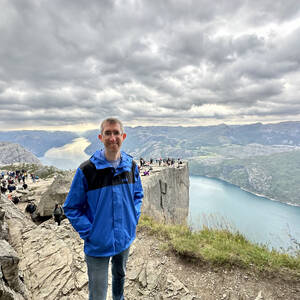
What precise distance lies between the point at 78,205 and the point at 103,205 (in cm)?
36

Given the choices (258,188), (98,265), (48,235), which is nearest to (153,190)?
(48,235)

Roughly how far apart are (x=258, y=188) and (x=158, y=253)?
218 meters

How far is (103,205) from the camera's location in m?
2.66

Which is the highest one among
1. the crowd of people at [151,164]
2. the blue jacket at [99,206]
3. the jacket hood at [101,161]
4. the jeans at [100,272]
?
the jacket hood at [101,161]

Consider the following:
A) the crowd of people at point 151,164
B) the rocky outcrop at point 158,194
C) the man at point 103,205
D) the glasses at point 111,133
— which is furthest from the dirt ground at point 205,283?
the crowd of people at point 151,164

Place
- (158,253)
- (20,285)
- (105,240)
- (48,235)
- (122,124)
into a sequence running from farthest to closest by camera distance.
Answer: (48,235) → (158,253) → (20,285) → (122,124) → (105,240)

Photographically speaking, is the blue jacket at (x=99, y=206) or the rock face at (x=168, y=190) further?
the rock face at (x=168, y=190)

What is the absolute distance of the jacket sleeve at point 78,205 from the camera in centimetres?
255

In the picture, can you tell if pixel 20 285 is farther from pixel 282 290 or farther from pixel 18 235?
pixel 282 290

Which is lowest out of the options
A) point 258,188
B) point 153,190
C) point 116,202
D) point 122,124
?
point 258,188

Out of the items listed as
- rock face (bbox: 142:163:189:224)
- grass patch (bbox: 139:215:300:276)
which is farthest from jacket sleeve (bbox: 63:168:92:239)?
rock face (bbox: 142:163:189:224)

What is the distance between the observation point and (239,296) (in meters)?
3.81

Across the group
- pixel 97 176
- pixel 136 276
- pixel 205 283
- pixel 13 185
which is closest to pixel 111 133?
pixel 97 176

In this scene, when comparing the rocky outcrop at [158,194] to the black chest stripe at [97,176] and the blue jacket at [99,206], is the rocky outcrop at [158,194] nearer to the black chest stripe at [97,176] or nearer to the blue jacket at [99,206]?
the blue jacket at [99,206]
